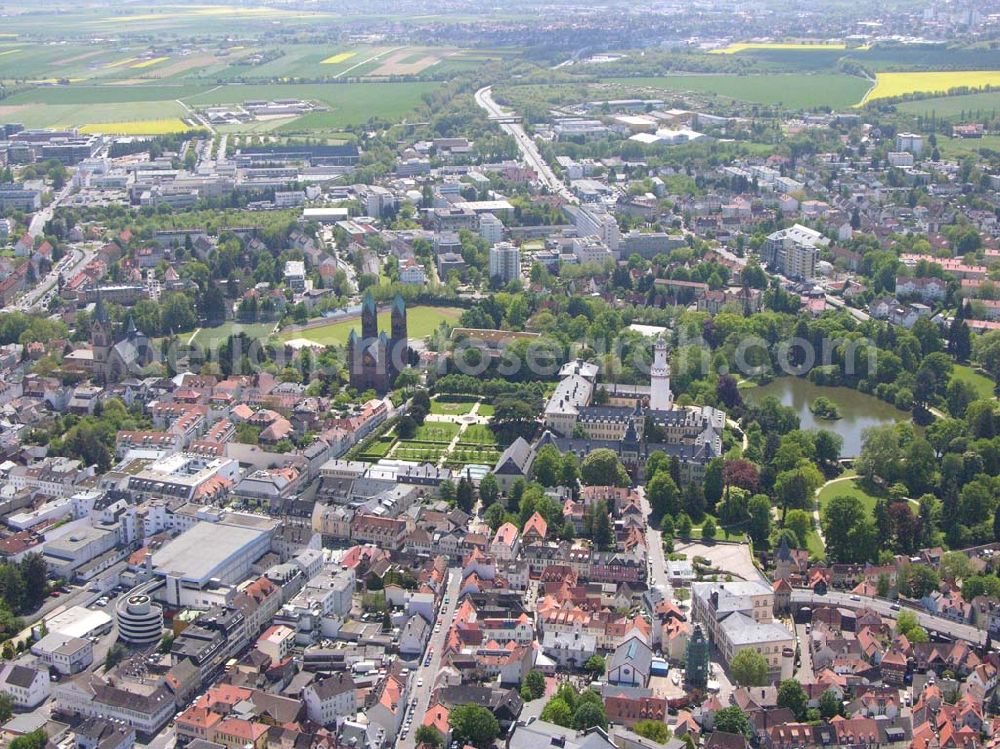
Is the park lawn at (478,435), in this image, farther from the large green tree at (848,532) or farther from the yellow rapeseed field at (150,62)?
the yellow rapeseed field at (150,62)

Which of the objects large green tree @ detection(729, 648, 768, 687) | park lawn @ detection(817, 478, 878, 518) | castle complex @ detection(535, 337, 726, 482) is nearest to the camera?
large green tree @ detection(729, 648, 768, 687)

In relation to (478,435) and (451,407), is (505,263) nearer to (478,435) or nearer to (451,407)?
(451,407)

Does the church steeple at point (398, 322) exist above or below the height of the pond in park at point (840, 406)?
above

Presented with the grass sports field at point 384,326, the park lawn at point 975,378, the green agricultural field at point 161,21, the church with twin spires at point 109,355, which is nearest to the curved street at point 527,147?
the grass sports field at point 384,326

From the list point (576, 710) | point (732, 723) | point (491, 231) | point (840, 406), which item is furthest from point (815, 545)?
point (491, 231)

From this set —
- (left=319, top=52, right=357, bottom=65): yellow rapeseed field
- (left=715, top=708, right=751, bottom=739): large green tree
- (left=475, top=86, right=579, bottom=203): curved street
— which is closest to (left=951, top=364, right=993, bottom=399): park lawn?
(left=715, top=708, right=751, bottom=739): large green tree

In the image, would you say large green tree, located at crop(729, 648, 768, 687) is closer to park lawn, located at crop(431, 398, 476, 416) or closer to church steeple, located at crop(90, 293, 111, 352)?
park lawn, located at crop(431, 398, 476, 416)
